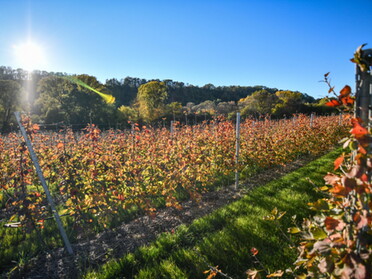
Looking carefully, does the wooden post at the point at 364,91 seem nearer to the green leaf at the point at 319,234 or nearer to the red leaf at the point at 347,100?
the red leaf at the point at 347,100

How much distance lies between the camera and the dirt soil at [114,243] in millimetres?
2701

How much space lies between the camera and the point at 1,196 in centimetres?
472

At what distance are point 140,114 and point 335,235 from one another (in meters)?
30.6

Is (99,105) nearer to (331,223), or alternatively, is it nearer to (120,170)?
(120,170)

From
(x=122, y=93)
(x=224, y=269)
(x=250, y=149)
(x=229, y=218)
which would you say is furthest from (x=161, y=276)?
(x=122, y=93)

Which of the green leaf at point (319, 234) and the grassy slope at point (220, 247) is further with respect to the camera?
the grassy slope at point (220, 247)

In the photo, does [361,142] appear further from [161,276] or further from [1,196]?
[1,196]

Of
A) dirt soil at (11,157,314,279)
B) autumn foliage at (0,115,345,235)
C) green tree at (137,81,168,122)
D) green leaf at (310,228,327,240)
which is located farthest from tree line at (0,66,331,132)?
green leaf at (310,228,327,240)

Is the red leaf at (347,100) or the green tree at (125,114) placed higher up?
the green tree at (125,114)

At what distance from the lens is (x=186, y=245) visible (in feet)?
9.27

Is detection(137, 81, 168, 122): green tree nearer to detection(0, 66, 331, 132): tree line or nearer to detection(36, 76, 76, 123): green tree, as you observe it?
detection(0, 66, 331, 132): tree line

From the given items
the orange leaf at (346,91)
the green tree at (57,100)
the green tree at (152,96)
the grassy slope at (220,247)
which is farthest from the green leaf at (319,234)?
the green tree at (152,96)

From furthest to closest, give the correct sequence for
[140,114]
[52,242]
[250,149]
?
[140,114] < [250,149] < [52,242]

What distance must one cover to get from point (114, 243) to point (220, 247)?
5.37 ft
